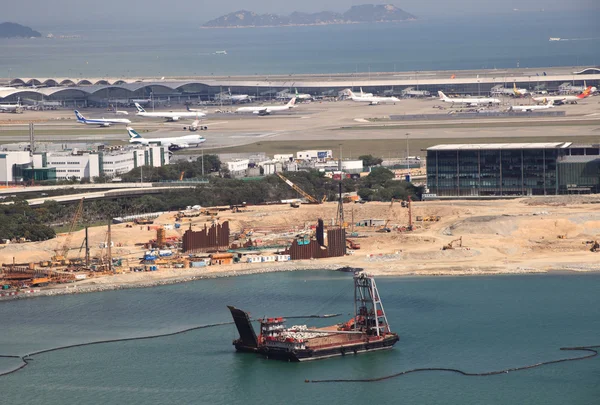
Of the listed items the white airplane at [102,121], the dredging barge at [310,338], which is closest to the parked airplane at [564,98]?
the white airplane at [102,121]

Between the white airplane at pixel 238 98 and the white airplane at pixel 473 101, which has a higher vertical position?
the white airplane at pixel 238 98

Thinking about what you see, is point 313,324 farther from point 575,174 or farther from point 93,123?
point 93,123

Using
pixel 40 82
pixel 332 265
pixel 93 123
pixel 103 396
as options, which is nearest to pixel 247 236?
pixel 332 265

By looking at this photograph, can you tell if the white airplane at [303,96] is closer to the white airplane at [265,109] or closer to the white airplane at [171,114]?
the white airplane at [265,109]

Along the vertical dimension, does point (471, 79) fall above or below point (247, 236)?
above

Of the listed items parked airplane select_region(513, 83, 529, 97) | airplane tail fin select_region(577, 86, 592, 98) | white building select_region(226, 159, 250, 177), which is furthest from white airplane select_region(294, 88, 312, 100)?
white building select_region(226, 159, 250, 177)

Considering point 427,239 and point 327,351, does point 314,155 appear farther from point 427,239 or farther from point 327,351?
point 327,351
